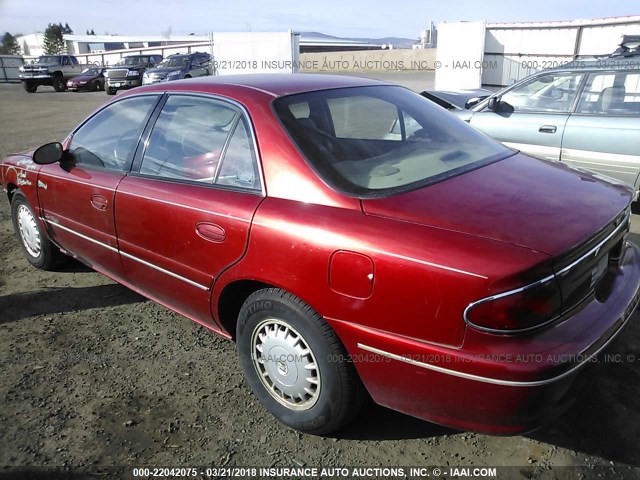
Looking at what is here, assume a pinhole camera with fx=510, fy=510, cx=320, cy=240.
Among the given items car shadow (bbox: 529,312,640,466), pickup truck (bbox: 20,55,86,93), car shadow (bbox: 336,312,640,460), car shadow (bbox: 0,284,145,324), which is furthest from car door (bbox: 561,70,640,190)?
pickup truck (bbox: 20,55,86,93)

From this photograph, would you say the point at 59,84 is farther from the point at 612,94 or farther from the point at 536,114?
the point at 612,94

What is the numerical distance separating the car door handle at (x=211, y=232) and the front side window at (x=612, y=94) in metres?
4.55

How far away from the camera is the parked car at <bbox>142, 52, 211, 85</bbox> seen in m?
20.4

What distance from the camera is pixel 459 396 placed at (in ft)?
6.22

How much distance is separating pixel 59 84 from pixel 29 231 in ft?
89.7

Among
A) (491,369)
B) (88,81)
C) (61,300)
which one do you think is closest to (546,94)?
(491,369)

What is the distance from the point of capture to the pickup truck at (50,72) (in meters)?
26.4

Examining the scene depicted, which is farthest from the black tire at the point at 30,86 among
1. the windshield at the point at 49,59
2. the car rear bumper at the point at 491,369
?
the car rear bumper at the point at 491,369

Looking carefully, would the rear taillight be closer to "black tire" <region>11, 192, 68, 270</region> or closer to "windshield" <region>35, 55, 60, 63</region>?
"black tire" <region>11, 192, 68, 270</region>

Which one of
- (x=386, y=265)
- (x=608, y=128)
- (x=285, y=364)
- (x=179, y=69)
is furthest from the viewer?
(x=179, y=69)

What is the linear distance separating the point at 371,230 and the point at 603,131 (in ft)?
14.0

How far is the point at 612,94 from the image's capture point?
527 centimetres

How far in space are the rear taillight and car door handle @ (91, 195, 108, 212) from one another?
2.40m

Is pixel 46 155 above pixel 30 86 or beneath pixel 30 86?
beneath
